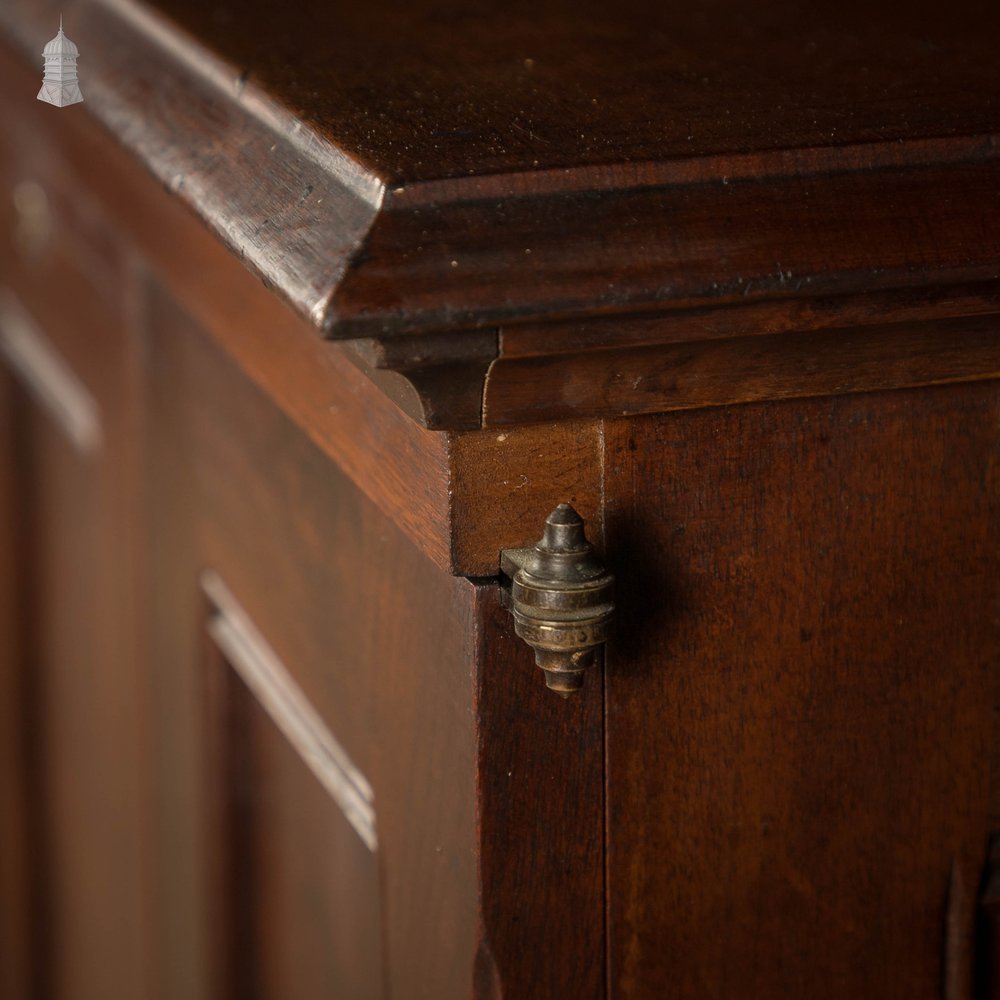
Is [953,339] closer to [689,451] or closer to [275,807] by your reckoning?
[689,451]

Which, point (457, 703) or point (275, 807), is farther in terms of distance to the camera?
point (275, 807)

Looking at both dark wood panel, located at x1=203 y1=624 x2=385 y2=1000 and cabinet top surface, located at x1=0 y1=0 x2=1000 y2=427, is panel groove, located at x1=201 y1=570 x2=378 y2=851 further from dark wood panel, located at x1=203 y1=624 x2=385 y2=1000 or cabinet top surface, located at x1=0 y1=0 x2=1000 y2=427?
cabinet top surface, located at x1=0 y1=0 x2=1000 y2=427

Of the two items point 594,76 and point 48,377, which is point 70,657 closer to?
point 48,377

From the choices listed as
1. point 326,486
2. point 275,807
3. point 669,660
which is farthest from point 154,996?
point 669,660

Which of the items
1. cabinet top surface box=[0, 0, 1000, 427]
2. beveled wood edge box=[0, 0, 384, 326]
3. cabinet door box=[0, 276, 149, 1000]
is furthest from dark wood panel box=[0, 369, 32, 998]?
cabinet top surface box=[0, 0, 1000, 427]

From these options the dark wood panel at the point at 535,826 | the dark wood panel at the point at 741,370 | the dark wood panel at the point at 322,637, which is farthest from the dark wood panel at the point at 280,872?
the dark wood panel at the point at 741,370

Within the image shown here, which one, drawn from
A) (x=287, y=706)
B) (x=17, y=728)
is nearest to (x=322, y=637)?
(x=287, y=706)

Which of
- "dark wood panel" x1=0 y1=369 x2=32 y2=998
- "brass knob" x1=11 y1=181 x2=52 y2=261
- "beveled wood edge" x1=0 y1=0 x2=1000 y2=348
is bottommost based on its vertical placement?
"dark wood panel" x1=0 y1=369 x2=32 y2=998
